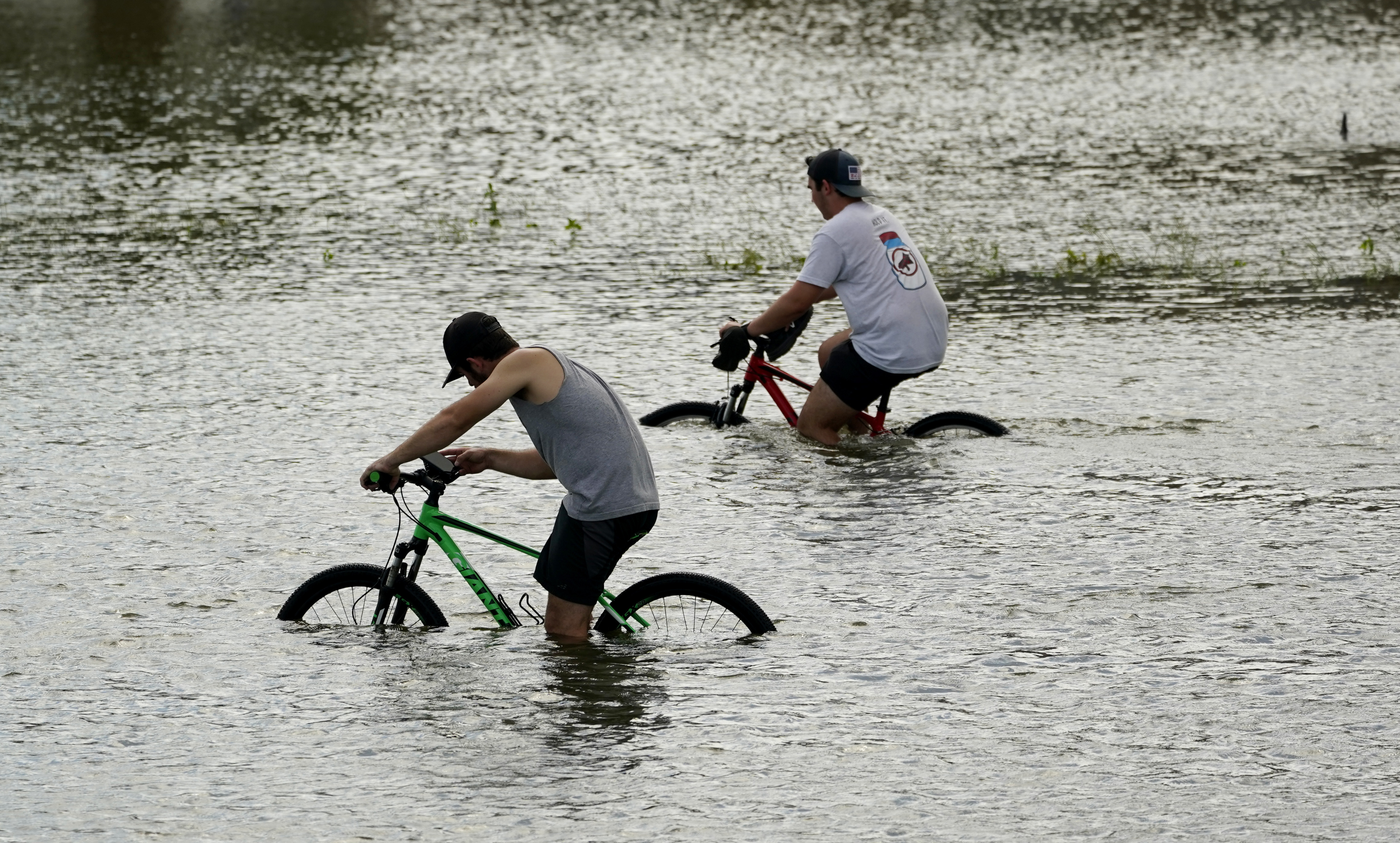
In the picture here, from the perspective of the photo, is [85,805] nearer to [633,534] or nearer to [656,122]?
[633,534]

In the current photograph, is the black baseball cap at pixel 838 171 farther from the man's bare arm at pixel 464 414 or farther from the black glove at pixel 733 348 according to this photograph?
the man's bare arm at pixel 464 414

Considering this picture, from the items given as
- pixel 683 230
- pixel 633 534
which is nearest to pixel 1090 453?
pixel 633 534

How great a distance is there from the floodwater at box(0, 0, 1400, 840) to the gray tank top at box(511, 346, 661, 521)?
2.44 feet

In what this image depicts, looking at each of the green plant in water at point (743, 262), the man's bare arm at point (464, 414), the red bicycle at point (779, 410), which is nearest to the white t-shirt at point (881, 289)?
the red bicycle at point (779, 410)

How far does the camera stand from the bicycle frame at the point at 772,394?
461 inches

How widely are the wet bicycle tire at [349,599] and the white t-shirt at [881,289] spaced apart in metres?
4.11

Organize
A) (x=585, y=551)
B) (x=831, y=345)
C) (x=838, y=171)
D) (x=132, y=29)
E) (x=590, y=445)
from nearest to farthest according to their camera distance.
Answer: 1. (x=590, y=445)
2. (x=585, y=551)
3. (x=838, y=171)
4. (x=831, y=345)
5. (x=132, y=29)

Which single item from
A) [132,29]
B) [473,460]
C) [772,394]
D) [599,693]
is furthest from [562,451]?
[132,29]

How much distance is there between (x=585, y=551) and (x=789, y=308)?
4098mm

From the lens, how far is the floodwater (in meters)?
6.50

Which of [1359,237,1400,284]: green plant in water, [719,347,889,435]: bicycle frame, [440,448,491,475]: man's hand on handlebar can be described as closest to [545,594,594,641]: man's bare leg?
[440,448,491,475]: man's hand on handlebar

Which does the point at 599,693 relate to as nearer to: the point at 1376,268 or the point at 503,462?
the point at 503,462

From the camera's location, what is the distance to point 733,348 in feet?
37.7

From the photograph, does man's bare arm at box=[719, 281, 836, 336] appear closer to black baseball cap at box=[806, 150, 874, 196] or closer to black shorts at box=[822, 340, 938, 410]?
black shorts at box=[822, 340, 938, 410]
